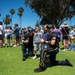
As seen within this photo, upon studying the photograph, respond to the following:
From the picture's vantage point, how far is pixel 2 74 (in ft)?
33.3

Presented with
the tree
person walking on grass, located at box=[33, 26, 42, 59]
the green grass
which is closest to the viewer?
the green grass

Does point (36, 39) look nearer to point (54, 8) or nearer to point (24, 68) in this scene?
point (24, 68)

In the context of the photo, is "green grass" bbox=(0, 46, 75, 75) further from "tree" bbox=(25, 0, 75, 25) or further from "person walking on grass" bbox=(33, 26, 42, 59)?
"tree" bbox=(25, 0, 75, 25)

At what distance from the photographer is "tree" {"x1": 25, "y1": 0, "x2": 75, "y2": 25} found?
37.9 meters

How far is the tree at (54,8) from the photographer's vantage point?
37.9 metres

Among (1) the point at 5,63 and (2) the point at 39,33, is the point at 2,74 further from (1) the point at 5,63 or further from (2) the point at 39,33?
(2) the point at 39,33

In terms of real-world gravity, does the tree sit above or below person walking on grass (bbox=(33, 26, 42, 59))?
above

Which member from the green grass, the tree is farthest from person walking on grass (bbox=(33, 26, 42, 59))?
the tree

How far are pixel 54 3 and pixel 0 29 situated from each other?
70.6 feet

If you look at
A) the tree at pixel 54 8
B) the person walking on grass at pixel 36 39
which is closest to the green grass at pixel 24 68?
the person walking on grass at pixel 36 39

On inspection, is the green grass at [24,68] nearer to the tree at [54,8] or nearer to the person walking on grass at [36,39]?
the person walking on grass at [36,39]

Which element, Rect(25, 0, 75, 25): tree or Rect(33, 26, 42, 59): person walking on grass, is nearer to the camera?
Rect(33, 26, 42, 59): person walking on grass

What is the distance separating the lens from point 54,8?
38031 millimetres

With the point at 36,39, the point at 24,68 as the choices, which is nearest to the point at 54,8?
the point at 36,39
